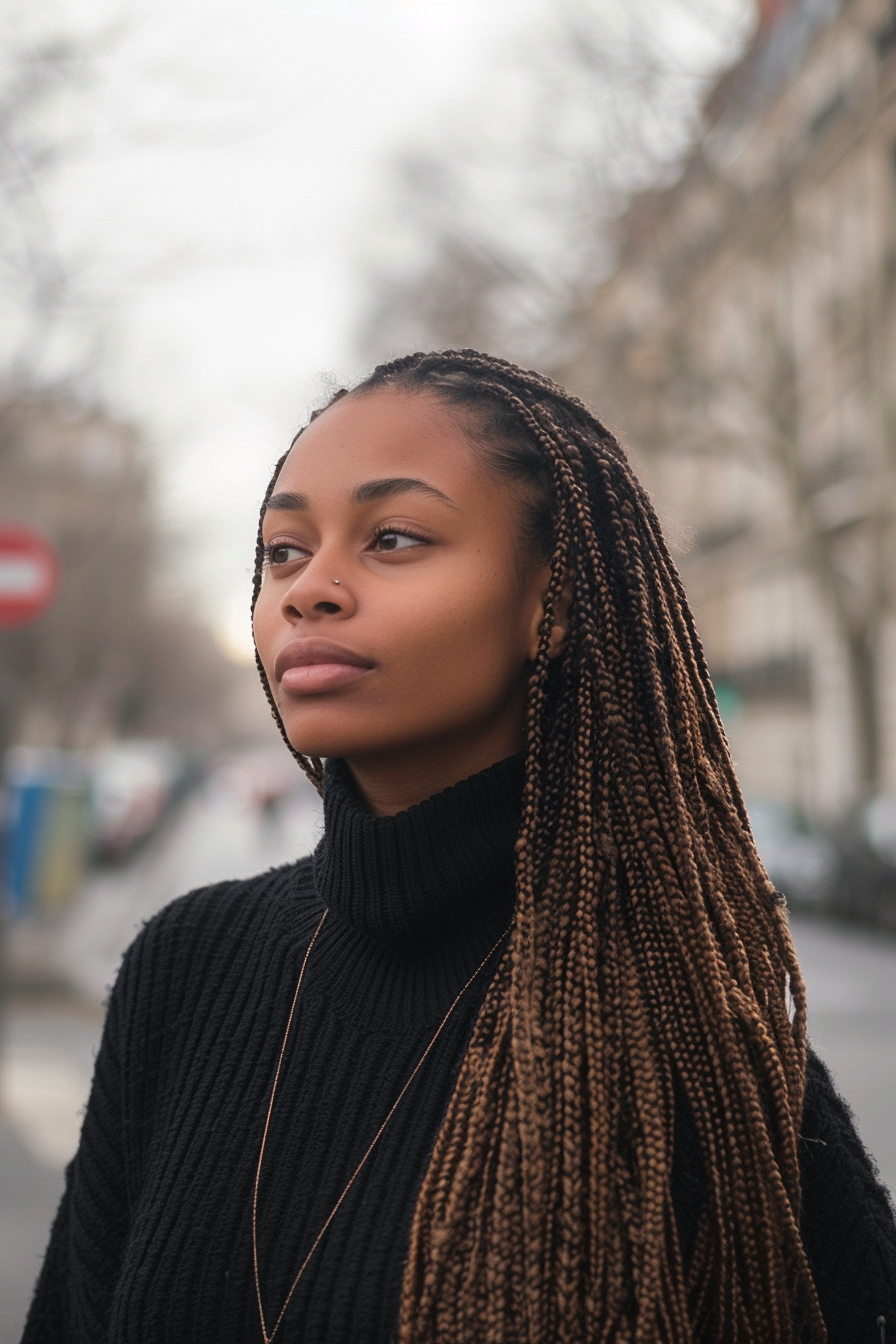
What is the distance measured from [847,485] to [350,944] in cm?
2711

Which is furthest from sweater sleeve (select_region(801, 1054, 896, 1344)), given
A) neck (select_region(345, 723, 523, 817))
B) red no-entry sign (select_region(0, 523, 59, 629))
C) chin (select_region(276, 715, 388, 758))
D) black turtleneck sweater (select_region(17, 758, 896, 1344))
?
red no-entry sign (select_region(0, 523, 59, 629))

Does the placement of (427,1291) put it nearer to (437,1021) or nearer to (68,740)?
(437,1021)

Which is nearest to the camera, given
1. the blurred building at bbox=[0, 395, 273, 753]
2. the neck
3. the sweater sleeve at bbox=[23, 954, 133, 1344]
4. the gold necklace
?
the gold necklace

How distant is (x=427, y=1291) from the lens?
59.2 inches

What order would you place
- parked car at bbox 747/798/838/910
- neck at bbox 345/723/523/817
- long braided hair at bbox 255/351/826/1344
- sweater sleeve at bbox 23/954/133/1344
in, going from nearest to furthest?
1. long braided hair at bbox 255/351/826/1344
2. neck at bbox 345/723/523/817
3. sweater sleeve at bbox 23/954/133/1344
4. parked car at bbox 747/798/838/910

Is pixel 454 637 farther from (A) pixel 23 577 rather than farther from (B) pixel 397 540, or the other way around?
(A) pixel 23 577

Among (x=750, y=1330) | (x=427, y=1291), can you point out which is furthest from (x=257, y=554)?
(x=750, y=1330)

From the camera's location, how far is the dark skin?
1659 mm

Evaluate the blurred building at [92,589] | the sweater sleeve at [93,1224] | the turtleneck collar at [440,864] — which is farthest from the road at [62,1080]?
the blurred building at [92,589]

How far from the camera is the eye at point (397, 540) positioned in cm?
168

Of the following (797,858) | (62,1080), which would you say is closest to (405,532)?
(62,1080)

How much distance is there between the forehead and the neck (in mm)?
295

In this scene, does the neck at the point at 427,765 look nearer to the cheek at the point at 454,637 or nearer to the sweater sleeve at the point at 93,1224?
the cheek at the point at 454,637

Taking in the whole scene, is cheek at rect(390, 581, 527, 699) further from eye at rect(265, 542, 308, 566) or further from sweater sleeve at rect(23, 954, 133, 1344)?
sweater sleeve at rect(23, 954, 133, 1344)
